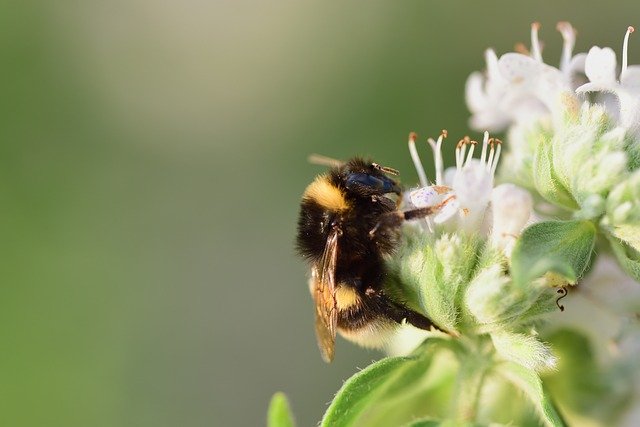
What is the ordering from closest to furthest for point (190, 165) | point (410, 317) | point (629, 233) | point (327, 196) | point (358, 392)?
point (629, 233), point (358, 392), point (410, 317), point (327, 196), point (190, 165)

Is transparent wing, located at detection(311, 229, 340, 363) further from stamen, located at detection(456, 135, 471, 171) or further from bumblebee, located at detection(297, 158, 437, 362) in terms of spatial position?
stamen, located at detection(456, 135, 471, 171)

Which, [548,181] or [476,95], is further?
[476,95]

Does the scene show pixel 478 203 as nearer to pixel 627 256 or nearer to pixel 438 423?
pixel 627 256

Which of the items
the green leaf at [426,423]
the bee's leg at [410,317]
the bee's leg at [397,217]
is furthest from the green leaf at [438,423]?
the bee's leg at [397,217]

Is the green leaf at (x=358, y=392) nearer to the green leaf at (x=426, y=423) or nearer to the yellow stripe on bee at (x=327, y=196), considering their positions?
the green leaf at (x=426, y=423)

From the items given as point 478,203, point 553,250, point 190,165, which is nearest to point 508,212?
point 478,203

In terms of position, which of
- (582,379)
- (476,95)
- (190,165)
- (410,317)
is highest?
(476,95)

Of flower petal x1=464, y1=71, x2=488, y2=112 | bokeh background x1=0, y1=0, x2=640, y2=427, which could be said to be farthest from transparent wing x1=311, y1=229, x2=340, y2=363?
bokeh background x1=0, y1=0, x2=640, y2=427
